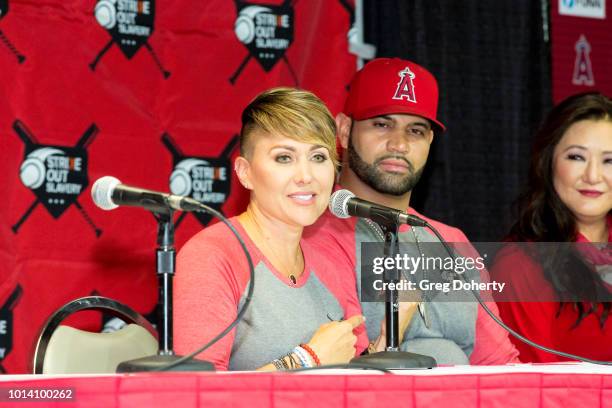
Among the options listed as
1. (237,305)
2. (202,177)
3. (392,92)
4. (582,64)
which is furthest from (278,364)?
(582,64)

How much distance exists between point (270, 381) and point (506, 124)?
7.76ft

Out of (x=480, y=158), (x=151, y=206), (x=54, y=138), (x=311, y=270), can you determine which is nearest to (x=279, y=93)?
(x=311, y=270)

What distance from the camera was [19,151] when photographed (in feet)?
8.84

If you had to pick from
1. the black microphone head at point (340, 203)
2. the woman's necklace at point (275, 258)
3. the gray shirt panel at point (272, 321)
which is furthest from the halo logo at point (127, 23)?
the black microphone head at point (340, 203)

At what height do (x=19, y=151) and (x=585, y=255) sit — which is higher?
(x=19, y=151)

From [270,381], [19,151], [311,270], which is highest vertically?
[19,151]

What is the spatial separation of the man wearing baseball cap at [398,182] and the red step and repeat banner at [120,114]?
40 cm

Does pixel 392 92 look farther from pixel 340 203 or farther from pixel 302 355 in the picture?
pixel 302 355

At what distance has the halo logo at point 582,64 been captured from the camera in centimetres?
359

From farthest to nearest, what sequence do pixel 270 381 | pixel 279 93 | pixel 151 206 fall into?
pixel 279 93, pixel 151 206, pixel 270 381

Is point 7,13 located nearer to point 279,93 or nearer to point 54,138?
point 54,138

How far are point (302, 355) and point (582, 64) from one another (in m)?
2.21

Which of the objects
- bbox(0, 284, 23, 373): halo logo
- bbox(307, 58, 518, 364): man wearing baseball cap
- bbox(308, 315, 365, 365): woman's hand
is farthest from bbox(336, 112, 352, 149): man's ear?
bbox(0, 284, 23, 373): halo logo

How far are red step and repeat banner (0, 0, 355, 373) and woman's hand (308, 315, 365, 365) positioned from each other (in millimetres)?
1078
